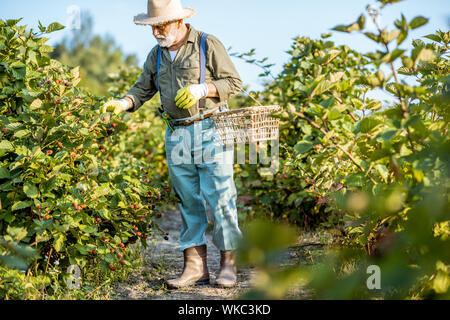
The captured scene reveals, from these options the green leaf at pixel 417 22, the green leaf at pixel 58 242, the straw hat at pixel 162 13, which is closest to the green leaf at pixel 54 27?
the straw hat at pixel 162 13

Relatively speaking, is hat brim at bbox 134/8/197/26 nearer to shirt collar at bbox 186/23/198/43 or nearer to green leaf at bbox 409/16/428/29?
shirt collar at bbox 186/23/198/43

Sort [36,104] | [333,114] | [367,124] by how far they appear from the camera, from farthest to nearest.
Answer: [36,104], [367,124], [333,114]

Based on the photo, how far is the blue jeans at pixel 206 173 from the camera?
2.59 meters

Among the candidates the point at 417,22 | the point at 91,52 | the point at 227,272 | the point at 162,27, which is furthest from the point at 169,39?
the point at 91,52

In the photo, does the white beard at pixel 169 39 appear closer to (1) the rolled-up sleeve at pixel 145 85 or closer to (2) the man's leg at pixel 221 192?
(1) the rolled-up sleeve at pixel 145 85

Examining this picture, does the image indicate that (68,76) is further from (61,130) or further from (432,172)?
(432,172)

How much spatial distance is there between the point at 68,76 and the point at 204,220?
1153mm

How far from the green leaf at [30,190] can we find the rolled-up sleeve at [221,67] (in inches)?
43.5

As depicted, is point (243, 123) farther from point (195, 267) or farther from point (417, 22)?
point (417, 22)

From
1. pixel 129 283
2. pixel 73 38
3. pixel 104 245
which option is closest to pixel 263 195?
pixel 129 283

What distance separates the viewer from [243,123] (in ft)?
8.09

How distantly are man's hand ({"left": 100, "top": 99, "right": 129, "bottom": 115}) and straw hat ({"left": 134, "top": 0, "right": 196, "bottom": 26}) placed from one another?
48 cm

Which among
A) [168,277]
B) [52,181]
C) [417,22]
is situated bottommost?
[168,277]

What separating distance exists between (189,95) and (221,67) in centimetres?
33
